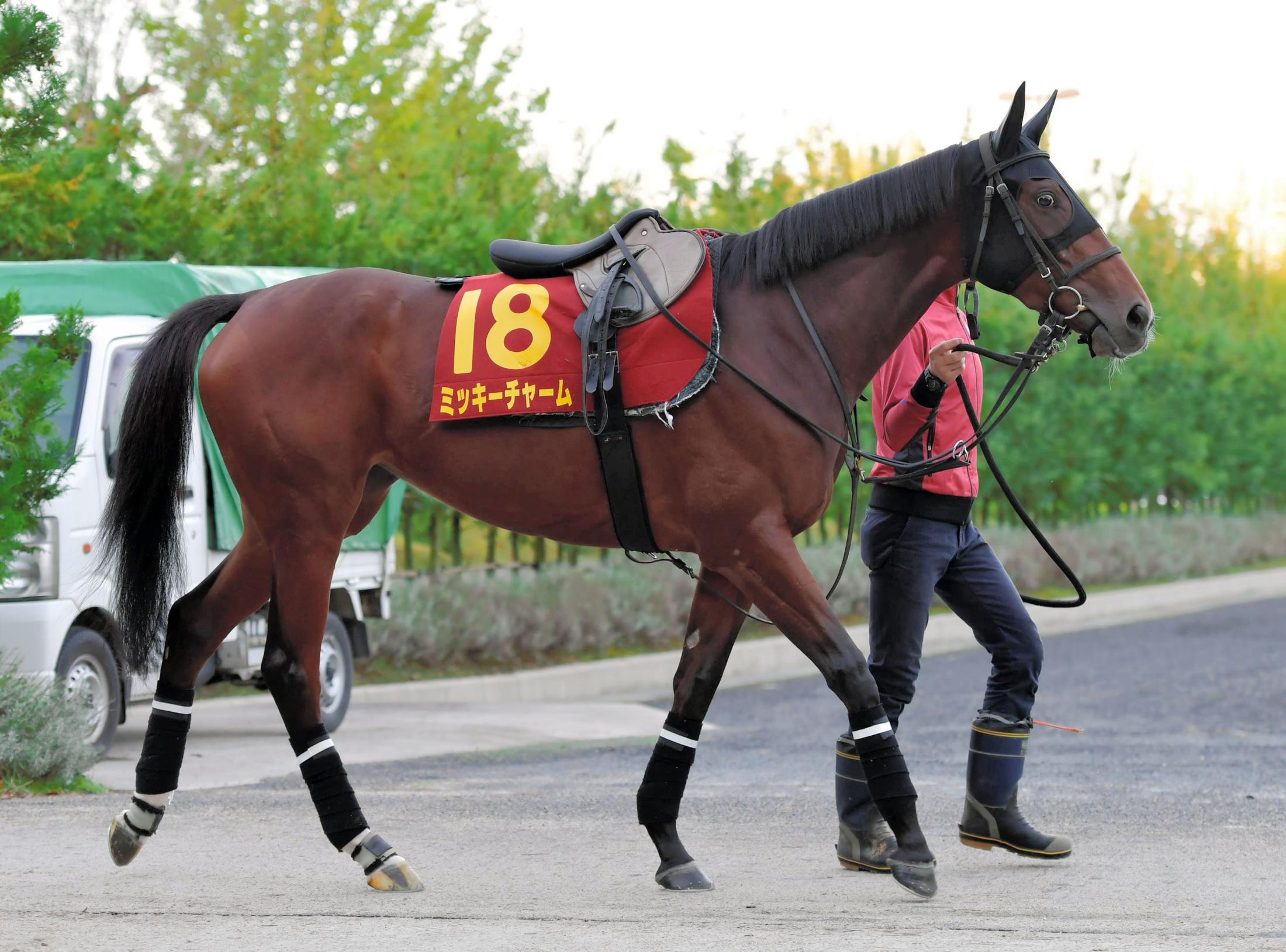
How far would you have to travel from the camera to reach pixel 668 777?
208 inches

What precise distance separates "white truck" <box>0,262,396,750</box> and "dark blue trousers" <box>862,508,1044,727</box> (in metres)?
3.49

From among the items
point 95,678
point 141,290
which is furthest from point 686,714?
point 141,290

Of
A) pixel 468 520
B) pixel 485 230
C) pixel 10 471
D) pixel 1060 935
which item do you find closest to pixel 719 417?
pixel 1060 935

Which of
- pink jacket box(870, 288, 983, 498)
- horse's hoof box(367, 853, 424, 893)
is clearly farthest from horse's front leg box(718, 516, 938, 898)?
→ horse's hoof box(367, 853, 424, 893)

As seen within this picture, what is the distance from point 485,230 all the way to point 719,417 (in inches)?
366

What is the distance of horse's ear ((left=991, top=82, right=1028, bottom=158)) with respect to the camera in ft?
16.2

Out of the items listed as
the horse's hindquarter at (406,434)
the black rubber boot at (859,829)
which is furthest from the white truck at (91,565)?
the black rubber boot at (859,829)

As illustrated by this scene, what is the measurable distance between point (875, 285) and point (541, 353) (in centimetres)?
106

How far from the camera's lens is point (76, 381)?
29.6ft

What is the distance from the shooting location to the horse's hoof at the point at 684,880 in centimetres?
513

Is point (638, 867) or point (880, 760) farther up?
point (880, 760)

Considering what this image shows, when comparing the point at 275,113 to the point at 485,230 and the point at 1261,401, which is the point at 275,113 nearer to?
the point at 485,230

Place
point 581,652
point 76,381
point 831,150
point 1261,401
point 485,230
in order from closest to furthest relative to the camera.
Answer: point 76,381, point 485,230, point 581,652, point 831,150, point 1261,401

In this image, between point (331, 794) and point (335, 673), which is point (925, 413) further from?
point (335, 673)
